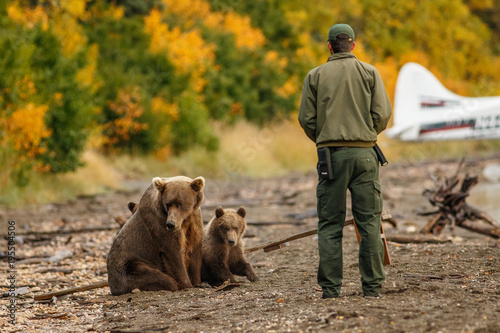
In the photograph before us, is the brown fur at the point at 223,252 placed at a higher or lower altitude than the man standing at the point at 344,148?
lower

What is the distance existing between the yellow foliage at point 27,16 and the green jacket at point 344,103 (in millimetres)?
13991

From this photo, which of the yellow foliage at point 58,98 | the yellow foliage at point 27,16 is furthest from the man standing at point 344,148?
the yellow foliage at point 27,16

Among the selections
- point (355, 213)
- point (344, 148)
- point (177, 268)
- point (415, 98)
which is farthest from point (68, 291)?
point (415, 98)

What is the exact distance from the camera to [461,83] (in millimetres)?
50062

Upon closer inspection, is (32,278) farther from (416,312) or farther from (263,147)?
(263,147)

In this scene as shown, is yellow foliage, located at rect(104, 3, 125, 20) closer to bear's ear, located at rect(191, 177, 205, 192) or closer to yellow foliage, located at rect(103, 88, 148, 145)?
yellow foliage, located at rect(103, 88, 148, 145)

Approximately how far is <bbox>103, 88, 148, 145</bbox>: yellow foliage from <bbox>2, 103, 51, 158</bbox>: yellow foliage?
6.86m

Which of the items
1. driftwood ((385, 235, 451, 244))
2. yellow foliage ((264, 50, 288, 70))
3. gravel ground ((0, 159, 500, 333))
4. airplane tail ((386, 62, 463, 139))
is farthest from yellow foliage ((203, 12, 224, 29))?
driftwood ((385, 235, 451, 244))

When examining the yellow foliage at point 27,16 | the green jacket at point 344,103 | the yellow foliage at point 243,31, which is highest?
the yellow foliage at point 243,31

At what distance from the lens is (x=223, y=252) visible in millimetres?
7250

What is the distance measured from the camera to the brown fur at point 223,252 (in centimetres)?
719

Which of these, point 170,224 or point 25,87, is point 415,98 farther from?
point 170,224

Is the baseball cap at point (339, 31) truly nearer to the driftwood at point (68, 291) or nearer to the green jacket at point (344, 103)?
the green jacket at point (344, 103)

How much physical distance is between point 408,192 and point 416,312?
13.9 meters
